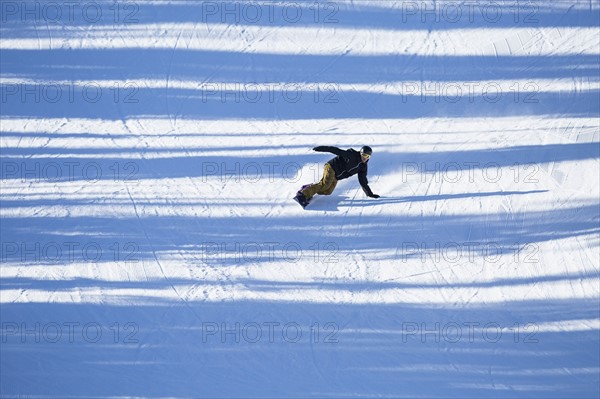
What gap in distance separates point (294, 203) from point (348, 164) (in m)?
0.97

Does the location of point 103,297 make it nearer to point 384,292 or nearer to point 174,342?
point 174,342

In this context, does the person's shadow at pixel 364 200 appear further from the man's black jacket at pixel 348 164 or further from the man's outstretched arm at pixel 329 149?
the man's outstretched arm at pixel 329 149

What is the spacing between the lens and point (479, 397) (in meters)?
8.66

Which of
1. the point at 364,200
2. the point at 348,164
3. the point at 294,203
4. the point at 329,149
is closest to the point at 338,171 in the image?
the point at 348,164

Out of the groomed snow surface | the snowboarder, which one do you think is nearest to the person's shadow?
the groomed snow surface

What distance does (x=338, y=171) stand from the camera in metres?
9.43

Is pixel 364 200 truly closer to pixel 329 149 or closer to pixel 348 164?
pixel 348 164

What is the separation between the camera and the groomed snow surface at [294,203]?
888 centimetres

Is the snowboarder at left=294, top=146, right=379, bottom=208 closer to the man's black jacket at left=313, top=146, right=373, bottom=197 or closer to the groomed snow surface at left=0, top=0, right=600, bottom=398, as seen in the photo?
the man's black jacket at left=313, top=146, right=373, bottom=197

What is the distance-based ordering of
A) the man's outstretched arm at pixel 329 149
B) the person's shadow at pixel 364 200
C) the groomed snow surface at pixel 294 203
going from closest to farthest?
the groomed snow surface at pixel 294 203, the man's outstretched arm at pixel 329 149, the person's shadow at pixel 364 200

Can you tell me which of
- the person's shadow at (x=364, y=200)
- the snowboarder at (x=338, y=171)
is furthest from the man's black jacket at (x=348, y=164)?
the person's shadow at (x=364, y=200)

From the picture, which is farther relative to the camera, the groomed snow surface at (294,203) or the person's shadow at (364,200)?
the person's shadow at (364,200)

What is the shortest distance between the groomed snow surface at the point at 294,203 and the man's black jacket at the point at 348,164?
1.71ft

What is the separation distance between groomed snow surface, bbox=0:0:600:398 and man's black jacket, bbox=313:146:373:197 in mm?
522
